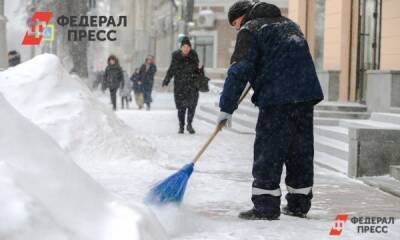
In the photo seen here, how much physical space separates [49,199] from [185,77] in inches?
361

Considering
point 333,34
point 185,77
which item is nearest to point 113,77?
point 333,34

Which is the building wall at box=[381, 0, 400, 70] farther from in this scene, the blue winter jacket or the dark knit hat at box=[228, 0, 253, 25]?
the blue winter jacket

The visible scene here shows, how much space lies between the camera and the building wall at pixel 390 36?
12094 mm

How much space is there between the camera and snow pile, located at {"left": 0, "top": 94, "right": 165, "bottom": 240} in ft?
11.1

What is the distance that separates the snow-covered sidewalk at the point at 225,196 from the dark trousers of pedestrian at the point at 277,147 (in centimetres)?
23

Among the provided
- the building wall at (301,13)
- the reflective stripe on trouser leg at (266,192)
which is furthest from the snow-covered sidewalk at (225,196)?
the building wall at (301,13)

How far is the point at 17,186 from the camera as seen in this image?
3.54m

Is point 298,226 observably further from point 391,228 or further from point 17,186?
point 17,186

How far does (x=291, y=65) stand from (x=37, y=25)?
1046 inches

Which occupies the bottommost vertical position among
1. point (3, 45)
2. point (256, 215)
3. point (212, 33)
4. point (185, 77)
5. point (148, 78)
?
point (256, 215)

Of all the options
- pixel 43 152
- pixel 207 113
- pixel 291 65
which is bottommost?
pixel 207 113

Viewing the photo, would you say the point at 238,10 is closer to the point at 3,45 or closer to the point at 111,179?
the point at 111,179

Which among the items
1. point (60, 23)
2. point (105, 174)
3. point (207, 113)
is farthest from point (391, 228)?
point (60, 23)

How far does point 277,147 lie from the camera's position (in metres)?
5.23
